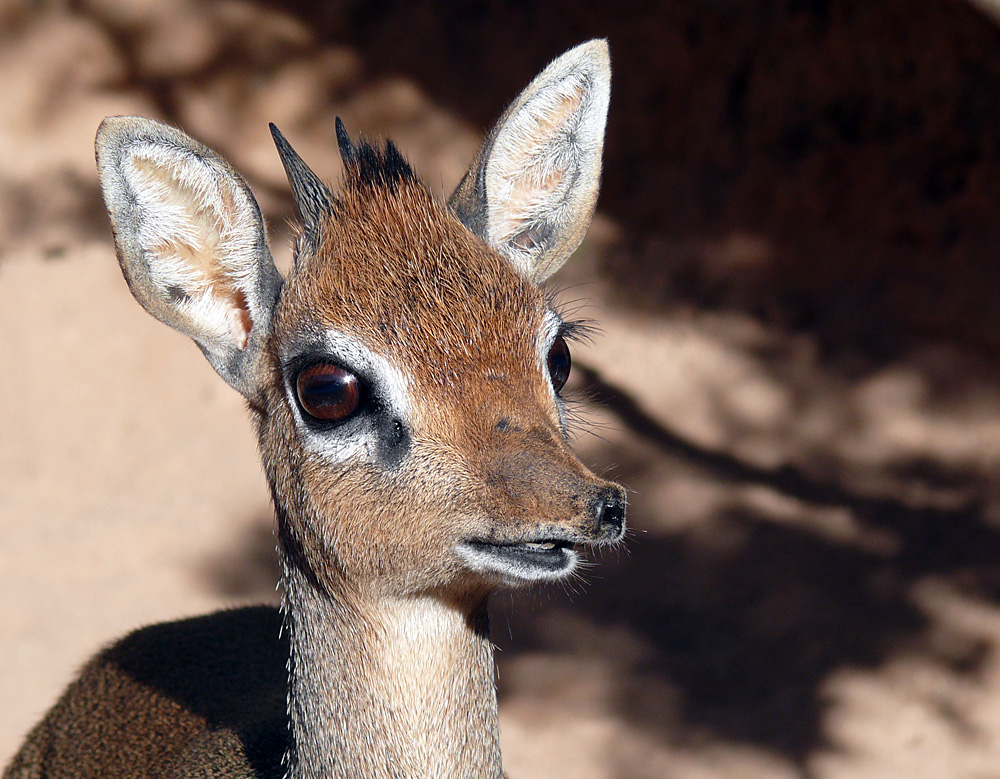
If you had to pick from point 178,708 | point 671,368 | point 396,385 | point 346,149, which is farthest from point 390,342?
point 671,368

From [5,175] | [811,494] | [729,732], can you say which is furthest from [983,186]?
[5,175]

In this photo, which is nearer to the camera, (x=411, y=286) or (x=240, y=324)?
(x=411, y=286)

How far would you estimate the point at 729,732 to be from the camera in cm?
455

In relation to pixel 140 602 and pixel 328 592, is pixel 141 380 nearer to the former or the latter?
pixel 140 602

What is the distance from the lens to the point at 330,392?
2.12 meters

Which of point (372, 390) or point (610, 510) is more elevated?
point (372, 390)

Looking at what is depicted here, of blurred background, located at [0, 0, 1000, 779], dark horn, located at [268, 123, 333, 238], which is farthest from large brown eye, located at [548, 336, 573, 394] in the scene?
blurred background, located at [0, 0, 1000, 779]

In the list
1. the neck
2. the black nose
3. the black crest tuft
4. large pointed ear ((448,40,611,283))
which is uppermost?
large pointed ear ((448,40,611,283))

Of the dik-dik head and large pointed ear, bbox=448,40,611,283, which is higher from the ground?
large pointed ear, bbox=448,40,611,283

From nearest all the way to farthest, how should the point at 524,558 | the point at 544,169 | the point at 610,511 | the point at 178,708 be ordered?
the point at 610,511, the point at 524,558, the point at 544,169, the point at 178,708

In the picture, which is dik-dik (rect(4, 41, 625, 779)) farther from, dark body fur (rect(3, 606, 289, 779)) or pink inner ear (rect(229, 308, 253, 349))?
dark body fur (rect(3, 606, 289, 779))

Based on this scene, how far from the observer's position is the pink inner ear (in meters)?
2.44

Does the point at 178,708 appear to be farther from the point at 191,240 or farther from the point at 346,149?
the point at 346,149

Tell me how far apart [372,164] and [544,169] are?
0.49 m
